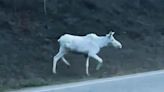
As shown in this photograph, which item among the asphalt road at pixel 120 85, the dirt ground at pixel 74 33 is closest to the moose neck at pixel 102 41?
the dirt ground at pixel 74 33

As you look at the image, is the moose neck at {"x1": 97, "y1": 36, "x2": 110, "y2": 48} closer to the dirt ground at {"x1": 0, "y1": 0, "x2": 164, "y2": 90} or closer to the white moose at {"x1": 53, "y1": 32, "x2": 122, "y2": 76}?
the white moose at {"x1": 53, "y1": 32, "x2": 122, "y2": 76}

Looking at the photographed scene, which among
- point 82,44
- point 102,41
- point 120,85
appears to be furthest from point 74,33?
point 120,85

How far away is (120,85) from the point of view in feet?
34.5

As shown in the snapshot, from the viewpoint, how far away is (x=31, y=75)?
13.1m

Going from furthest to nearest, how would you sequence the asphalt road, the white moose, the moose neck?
the moose neck < the white moose < the asphalt road

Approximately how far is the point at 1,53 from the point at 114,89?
476 cm

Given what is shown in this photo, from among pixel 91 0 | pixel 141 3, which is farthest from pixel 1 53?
pixel 141 3

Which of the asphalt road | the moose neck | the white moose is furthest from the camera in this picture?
the moose neck

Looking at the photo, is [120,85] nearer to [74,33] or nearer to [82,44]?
[82,44]

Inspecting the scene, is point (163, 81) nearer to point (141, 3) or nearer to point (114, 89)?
point (114, 89)

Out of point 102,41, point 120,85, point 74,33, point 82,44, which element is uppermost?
point 74,33

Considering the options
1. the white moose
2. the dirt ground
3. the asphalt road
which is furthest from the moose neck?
the asphalt road

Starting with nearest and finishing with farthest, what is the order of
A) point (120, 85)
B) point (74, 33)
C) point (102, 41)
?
point (120, 85) → point (102, 41) → point (74, 33)

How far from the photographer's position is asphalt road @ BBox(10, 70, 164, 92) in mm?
10031
